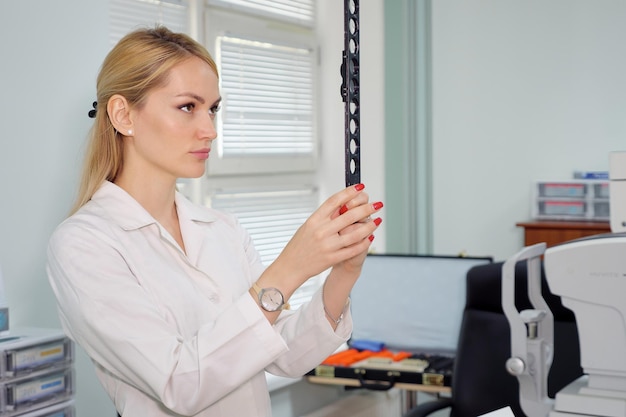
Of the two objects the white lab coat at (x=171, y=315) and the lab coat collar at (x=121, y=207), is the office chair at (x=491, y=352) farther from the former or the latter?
the lab coat collar at (x=121, y=207)

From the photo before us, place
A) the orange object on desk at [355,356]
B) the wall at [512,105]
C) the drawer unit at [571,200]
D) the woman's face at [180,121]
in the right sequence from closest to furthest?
the woman's face at [180,121] → the orange object on desk at [355,356] → the drawer unit at [571,200] → the wall at [512,105]

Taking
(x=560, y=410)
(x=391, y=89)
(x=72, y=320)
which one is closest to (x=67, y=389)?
(x=72, y=320)

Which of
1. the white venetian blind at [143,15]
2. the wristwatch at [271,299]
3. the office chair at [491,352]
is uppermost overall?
the white venetian blind at [143,15]

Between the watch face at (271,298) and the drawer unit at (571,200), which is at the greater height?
the drawer unit at (571,200)

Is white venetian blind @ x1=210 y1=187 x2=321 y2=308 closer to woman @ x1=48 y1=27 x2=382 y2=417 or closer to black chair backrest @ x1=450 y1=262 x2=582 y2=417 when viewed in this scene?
black chair backrest @ x1=450 y1=262 x2=582 y2=417

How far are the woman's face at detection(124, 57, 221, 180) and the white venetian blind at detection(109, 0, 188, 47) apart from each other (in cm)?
129

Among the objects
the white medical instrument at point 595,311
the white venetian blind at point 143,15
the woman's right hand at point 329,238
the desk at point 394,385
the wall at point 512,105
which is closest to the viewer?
the woman's right hand at point 329,238

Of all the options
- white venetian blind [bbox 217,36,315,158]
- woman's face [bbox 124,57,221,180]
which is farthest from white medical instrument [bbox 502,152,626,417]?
white venetian blind [bbox 217,36,315,158]

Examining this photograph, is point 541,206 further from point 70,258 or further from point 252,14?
point 70,258

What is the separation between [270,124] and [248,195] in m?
0.35

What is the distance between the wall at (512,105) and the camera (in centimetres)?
426

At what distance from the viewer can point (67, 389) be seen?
2.29 m

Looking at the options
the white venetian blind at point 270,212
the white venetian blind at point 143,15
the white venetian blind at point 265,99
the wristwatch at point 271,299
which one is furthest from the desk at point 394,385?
the wristwatch at point 271,299

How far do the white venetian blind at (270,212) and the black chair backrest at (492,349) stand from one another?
1035 millimetres
